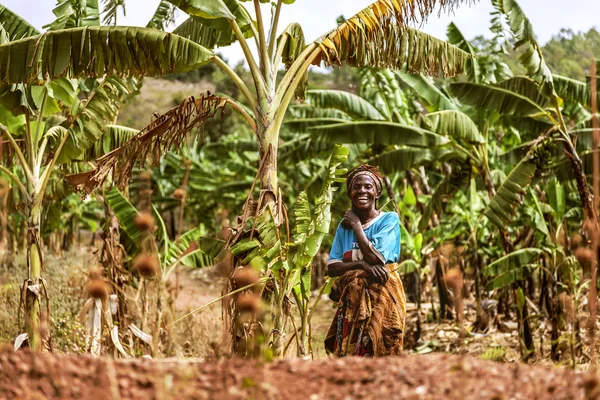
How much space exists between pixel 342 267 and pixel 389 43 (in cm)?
277

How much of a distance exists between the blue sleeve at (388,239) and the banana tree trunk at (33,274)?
13.1 feet

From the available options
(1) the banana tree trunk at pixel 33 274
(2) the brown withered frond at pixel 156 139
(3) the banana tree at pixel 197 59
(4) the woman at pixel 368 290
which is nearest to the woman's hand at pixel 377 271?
(4) the woman at pixel 368 290

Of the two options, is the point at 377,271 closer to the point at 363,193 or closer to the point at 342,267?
the point at 342,267

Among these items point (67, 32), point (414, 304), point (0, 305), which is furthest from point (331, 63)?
point (414, 304)

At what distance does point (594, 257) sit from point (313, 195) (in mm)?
10501

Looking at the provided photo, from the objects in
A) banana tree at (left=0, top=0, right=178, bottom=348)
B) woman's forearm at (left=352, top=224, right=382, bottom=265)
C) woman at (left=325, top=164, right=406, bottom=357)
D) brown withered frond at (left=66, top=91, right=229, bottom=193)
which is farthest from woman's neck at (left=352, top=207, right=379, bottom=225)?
banana tree at (left=0, top=0, right=178, bottom=348)

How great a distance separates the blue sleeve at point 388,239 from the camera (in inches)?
241

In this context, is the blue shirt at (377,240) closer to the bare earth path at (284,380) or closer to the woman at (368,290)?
the woman at (368,290)

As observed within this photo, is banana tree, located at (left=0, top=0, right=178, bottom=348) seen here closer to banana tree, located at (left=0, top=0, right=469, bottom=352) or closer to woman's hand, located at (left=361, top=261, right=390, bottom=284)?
banana tree, located at (left=0, top=0, right=469, bottom=352)

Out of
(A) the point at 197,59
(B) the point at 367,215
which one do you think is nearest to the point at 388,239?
(B) the point at 367,215

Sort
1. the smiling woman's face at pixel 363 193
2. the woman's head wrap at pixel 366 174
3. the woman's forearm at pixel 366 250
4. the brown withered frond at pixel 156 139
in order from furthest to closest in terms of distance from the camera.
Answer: the brown withered frond at pixel 156 139, the woman's head wrap at pixel 366 174, the smiling woman's face at pixel 363 193, the woman's forearm at pixel 366 250

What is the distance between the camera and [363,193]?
637 centimetres

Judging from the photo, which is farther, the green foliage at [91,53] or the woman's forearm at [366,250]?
the green foliage at [91,53]

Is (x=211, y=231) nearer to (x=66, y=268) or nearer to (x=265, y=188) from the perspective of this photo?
(x=66, y=268)
